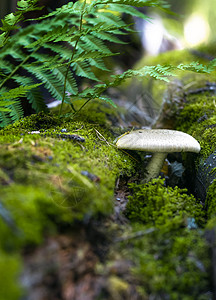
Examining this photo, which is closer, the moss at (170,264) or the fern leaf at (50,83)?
the moss at (170,264)

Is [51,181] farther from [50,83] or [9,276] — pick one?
[50,83]

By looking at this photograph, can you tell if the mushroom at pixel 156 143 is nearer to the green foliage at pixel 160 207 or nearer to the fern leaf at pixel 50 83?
the green foliage at pixel 160 207

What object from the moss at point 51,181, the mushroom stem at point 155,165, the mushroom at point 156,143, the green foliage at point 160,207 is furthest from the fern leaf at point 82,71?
the green foliage at point 160,207

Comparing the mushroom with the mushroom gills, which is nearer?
the mushroom

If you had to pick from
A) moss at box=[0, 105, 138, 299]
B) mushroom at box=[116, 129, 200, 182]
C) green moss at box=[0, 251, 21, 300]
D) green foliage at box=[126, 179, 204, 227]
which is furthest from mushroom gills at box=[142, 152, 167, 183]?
green moss at box=[0, 251, 21, 300]

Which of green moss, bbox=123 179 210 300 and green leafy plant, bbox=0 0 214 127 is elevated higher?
green leafy plant, bbox=0 0 214 127

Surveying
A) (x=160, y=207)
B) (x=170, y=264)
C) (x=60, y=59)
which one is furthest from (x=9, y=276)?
(x=60, y=59)

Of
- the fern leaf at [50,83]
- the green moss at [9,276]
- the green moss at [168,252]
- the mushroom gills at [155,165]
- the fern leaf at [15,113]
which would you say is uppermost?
the fern leaf at [50,83]

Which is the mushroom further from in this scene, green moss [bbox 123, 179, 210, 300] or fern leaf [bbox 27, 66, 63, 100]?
fern leaf [bbox 27, 66, 63, 100]

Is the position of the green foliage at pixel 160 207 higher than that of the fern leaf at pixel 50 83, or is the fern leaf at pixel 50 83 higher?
the fern leaf at pixel 50 83

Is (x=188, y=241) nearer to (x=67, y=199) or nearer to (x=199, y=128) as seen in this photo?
(x=67, y=199)
